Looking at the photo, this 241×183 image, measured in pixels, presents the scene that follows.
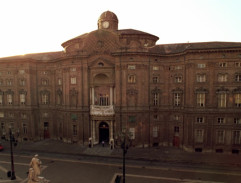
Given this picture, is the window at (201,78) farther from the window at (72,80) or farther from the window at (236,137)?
the window at (72,80)

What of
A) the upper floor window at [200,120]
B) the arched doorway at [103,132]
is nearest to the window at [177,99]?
the upper floor window at [200,120]

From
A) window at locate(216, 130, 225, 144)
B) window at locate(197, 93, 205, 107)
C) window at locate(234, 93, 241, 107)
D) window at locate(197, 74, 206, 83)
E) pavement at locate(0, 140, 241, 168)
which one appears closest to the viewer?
pavement at locate(0, 140, 241, 168)

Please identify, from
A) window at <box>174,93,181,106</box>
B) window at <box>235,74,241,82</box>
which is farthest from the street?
window at <box>235,74,241,82</box>

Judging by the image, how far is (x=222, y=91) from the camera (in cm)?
3044

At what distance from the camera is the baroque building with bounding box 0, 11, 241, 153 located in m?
30.8

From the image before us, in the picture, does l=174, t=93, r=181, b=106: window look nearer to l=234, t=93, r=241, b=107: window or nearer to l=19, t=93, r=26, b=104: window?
l=234, t=93, r=241, b=107: window

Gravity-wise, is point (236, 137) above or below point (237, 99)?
below

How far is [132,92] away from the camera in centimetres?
3344

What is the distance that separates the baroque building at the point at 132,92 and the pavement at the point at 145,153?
1673 mm

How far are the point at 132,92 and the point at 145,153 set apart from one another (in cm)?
Result: 1226

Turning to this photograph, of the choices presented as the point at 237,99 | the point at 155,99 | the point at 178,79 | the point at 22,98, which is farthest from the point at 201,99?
the point at 22,98

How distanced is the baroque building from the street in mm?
6822

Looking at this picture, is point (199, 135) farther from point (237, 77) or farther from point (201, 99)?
point (237, 77)

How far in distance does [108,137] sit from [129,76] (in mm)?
14793
